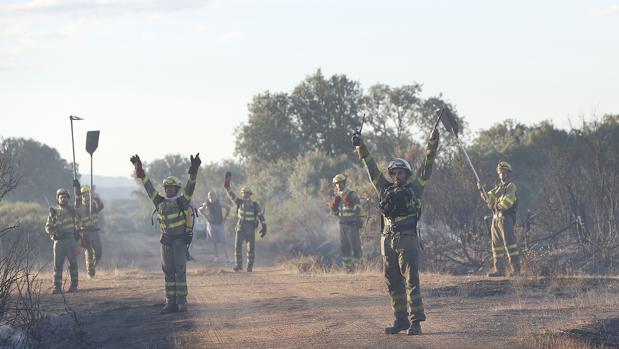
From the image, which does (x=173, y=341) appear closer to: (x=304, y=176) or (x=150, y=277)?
(x=150, y=277)

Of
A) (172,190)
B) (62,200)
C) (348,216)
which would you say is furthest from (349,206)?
(172,190)

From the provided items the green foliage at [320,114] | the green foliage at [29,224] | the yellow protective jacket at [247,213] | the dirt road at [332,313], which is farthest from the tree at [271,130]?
the dirt road at [332,313]

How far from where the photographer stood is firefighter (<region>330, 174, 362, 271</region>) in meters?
20.5

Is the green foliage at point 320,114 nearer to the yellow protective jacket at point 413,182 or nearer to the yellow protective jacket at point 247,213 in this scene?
the yellow protective jacket at point 247,213

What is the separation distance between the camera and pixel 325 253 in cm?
2808

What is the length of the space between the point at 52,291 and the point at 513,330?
10.7m

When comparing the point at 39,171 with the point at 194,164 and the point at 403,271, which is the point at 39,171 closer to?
the point at 194,164

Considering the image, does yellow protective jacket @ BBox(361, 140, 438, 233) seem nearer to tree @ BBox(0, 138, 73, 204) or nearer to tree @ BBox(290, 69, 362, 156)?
tree @ BBox(290, 69, 362, 156)

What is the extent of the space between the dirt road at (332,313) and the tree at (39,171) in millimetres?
42054

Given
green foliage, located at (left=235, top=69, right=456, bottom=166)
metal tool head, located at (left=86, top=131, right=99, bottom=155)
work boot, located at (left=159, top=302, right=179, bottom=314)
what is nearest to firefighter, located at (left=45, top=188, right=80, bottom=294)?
metal tool head, located at (left=86, top=131, right=99, bottom=155)

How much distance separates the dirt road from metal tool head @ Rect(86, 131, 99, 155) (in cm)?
341

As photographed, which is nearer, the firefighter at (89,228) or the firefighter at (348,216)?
the firefighter at (348,216)

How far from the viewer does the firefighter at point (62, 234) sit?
18.4m

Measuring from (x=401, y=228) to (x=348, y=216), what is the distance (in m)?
9.59
